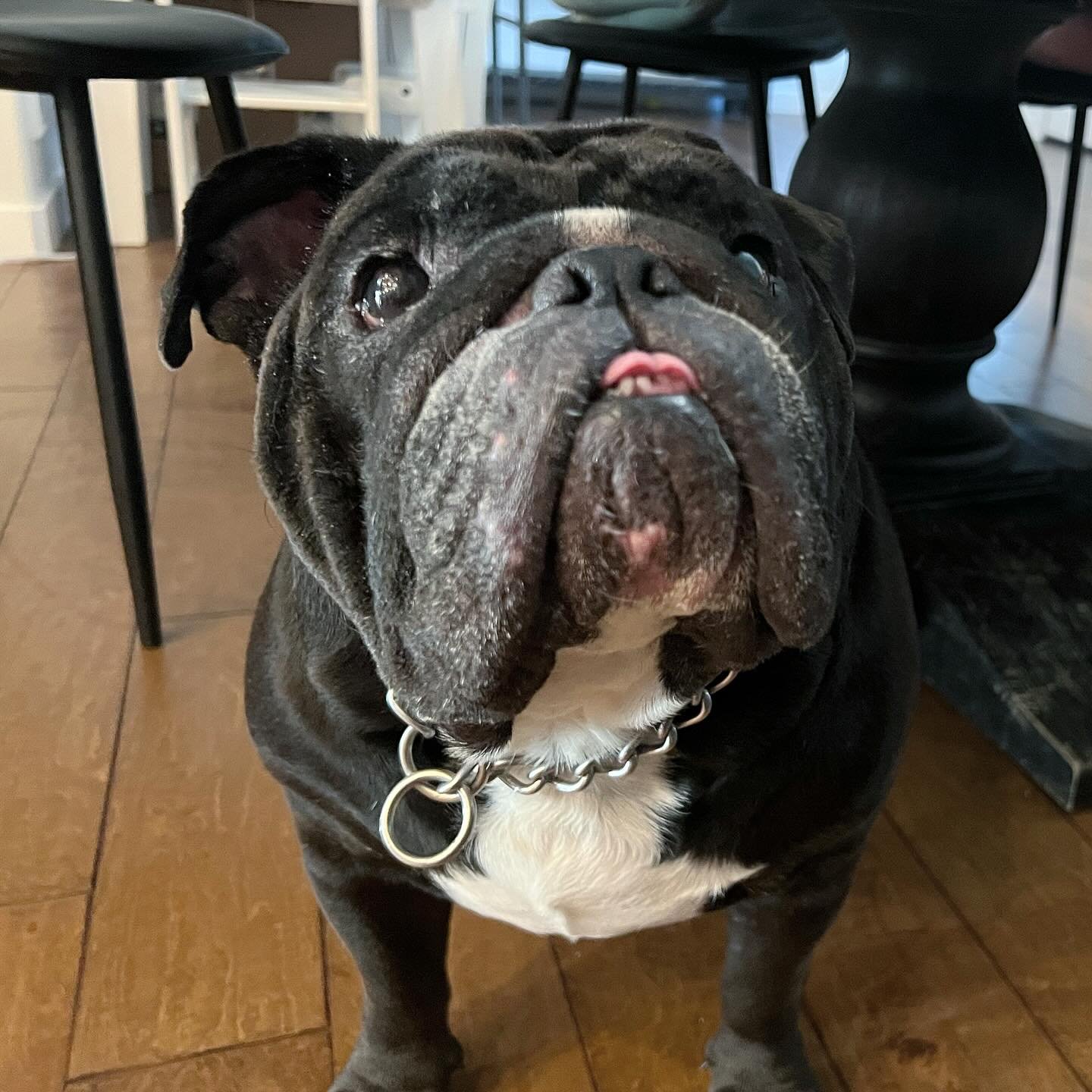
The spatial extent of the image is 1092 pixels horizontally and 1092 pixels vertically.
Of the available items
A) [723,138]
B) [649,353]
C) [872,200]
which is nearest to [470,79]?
[723,138]

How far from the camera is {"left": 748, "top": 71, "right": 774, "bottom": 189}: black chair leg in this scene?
201cm

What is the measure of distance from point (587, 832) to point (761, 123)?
5.78 feet

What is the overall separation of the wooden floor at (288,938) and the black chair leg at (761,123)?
1161 mm

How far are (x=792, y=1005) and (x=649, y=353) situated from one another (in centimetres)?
62

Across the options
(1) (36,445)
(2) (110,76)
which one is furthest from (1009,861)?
(1) (36,445)

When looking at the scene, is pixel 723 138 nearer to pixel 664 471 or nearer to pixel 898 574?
pixel 898 574

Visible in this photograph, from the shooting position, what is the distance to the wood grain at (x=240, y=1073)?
0.93 meters

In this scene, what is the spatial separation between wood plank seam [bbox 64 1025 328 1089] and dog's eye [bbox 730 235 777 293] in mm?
723

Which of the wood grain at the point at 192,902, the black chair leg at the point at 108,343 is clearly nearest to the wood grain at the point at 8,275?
the black chair leg at the point at 108,343

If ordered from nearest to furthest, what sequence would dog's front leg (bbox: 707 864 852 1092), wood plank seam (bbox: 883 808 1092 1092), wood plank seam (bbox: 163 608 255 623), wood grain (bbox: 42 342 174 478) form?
dog's front leg (bbox: 707 864 852 1092) < wood plank seam (bbox: 883 808 1092 1092) < wood plank seam (bbox: 163 608 255 623) < wood grain (bbox: 42 342 174 478)

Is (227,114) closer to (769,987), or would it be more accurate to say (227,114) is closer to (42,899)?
(42,899)

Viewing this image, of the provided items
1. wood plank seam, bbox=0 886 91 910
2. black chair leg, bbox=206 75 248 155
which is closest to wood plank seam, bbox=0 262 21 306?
black chair leg, bbox=206 75 248 155

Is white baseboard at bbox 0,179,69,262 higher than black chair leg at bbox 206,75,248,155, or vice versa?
black chair leg at bbox 206,75,248,155

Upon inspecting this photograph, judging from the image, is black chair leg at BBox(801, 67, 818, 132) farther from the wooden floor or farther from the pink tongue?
the pink tongue
